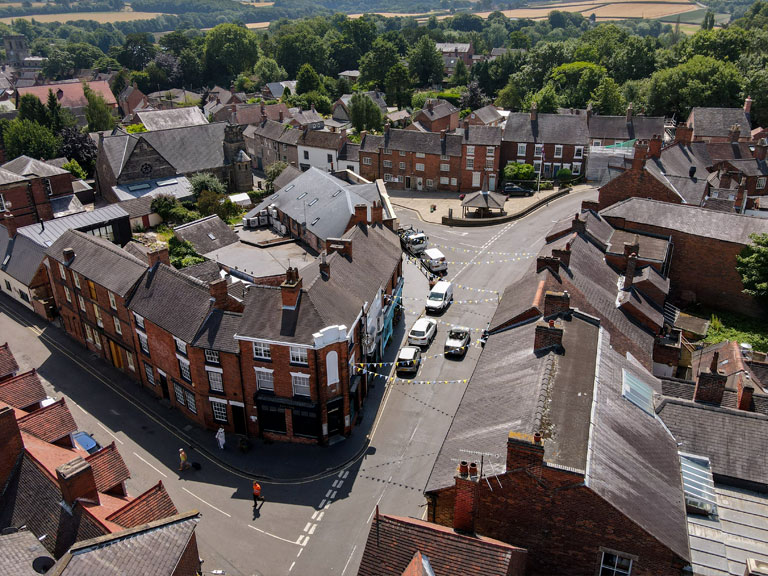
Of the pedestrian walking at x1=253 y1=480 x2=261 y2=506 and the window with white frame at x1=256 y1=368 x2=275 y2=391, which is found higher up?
the window with white frame at x1=256 y1=368 x2=275 y2=391

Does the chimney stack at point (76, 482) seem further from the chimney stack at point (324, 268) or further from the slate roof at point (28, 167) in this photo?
the slate roof at point (28, 167)

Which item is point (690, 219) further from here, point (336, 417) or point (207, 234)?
point (207, 234)

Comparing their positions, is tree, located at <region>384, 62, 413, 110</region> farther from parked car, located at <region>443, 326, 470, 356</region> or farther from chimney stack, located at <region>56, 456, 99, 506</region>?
chimney stack, located at <region>56, 456, 99, 506</region>

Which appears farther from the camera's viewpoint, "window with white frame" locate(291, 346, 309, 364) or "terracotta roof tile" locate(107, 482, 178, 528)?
"window with white frame" locate(291, 346, 309, 364)

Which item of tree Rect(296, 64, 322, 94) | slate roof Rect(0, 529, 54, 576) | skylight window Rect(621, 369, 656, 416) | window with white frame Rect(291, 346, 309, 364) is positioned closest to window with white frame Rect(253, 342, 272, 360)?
window with white frame Rect(291, 346, 309, 364)

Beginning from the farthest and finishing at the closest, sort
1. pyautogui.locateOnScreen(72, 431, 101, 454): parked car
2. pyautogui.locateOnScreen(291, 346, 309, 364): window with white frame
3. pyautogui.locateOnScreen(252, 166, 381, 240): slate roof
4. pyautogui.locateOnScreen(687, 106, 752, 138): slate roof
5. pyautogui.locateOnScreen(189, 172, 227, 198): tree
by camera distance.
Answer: pyautogui.locateOnScreen(687, 106, 752, 138): slate roof < pyautogui.locateOnScreen(189, 172, 227, 198): tree < pyautogui.locateOnScreen(252, 166, 381, 240): slate roof < pyautogui.locateOnScreen(72, 431, 101, 454): parked car < pyautogui.locateOnScreen(291, 346, 309, 364): window with white frame

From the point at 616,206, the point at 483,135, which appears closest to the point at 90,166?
the point at 483,135

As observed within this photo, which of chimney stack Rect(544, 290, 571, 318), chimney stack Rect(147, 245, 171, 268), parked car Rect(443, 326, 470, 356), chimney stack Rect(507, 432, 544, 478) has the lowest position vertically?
parked car Rect(443, 326, 470, 356)
